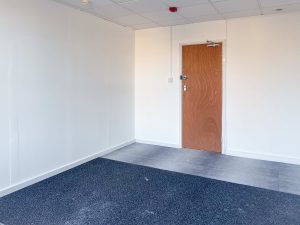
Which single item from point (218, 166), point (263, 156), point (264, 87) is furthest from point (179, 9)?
point (263, 156)

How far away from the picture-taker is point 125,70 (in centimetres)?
513

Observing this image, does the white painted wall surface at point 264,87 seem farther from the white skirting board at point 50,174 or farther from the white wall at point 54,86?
the white skirting board at point 50,174

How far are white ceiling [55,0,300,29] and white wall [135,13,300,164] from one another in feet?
0.88

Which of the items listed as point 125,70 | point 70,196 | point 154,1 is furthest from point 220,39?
point 70,196

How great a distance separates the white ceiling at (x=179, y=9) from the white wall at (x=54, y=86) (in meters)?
0.34

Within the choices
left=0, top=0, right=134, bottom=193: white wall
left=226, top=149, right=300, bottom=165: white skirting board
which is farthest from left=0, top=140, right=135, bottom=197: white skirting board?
left=226, top=149, right=300, bottom=165: white skirting board

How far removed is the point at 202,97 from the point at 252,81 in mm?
945

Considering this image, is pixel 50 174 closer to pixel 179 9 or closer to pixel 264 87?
pixel 179 9

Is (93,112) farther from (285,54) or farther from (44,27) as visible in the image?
(285,54)

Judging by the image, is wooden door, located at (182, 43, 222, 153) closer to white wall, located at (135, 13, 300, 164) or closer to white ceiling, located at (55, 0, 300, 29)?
white wall, located at (135, 13, 300, 164)

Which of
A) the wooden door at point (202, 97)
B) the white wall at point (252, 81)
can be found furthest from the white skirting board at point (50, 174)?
the wooden door at point (202, 97)

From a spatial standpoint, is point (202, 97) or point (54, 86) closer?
point (54, 86)

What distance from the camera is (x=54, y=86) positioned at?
Result: 3559 mm

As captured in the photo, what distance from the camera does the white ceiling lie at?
3535 millimetres
